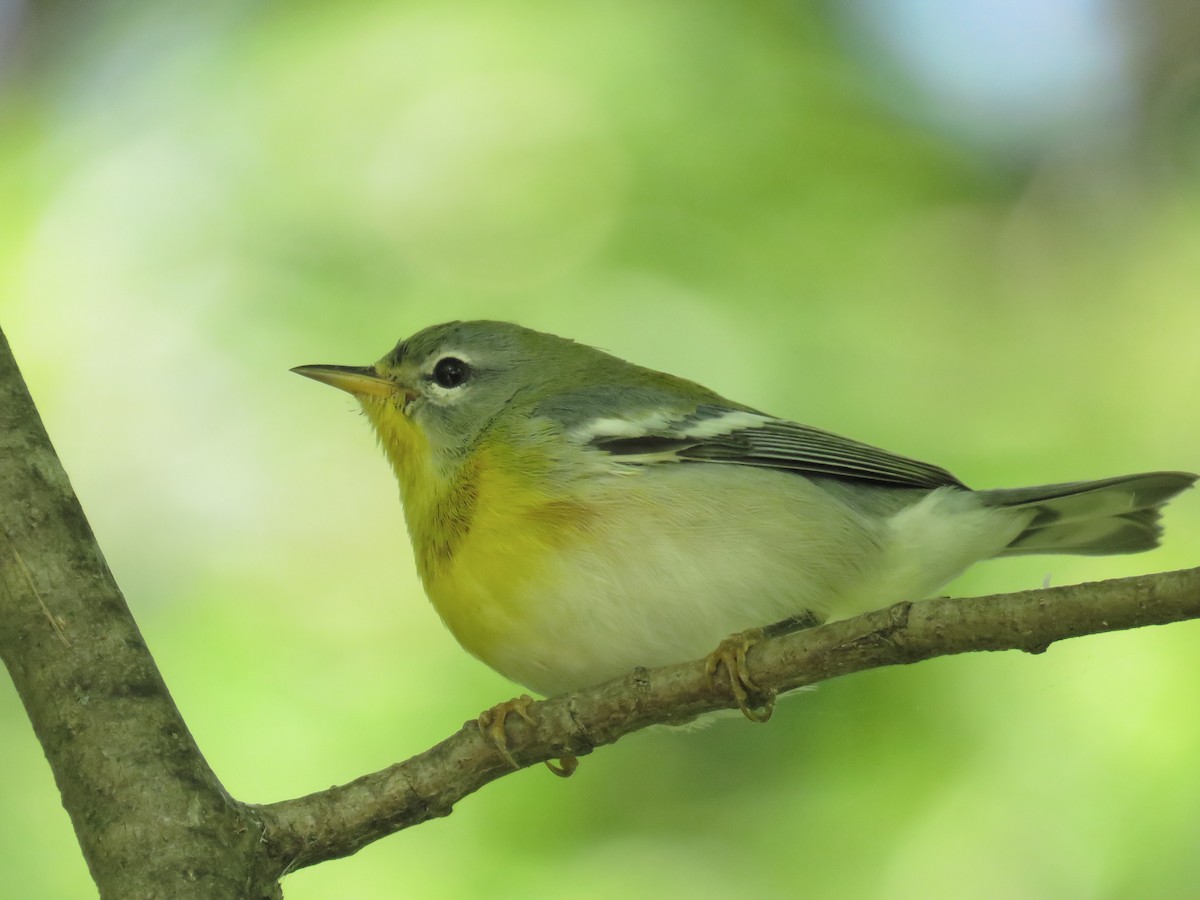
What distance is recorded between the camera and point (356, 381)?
A: 4.91m

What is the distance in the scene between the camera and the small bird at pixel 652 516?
3.91 m

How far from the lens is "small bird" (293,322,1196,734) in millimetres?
3910

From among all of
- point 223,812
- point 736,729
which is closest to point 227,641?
point 736,729

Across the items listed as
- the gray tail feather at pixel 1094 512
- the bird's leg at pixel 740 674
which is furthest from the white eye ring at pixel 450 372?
the gray tail feather at pixel 1094 512

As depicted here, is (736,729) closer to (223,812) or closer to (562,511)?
(562,511)

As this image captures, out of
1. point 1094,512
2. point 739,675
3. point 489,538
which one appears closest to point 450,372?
point 489,538

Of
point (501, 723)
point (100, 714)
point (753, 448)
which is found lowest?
point (501, 723)

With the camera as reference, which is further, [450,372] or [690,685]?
[450,372]

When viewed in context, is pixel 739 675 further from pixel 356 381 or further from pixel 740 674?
pixel 356 381

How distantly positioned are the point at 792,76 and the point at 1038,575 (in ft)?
9.93

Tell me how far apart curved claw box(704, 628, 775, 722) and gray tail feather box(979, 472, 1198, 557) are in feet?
5.04

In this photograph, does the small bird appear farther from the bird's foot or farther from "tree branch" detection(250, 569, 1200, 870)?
"tree branch" detection(250, 569, 1200, 870)

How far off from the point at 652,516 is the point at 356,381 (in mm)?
1591

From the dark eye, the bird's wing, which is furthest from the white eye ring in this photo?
the bird's wing
